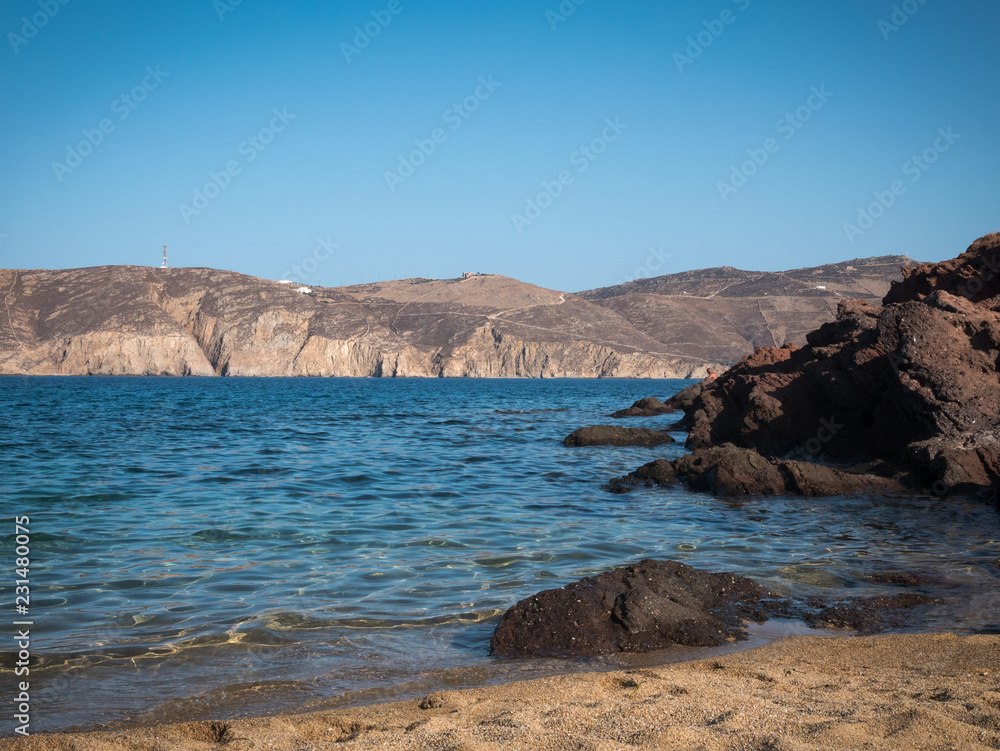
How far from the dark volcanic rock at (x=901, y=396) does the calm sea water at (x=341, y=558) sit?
2.91ft

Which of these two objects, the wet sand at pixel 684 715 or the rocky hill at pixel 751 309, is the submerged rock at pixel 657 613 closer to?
the wet sand at pixel 684 715

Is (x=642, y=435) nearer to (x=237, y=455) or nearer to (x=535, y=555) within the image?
(x=237, y=455)

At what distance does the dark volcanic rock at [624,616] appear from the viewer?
5504 millimetres

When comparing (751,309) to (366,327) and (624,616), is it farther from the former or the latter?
(624,616)

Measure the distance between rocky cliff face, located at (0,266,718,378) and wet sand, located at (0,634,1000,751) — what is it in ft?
384

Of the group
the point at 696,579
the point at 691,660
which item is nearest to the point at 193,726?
the point at 691,660

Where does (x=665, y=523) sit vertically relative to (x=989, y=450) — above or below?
below

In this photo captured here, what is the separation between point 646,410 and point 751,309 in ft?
422

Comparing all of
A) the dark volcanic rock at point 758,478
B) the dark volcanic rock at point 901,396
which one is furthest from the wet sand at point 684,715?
the dark volcanic rock at point 758,478

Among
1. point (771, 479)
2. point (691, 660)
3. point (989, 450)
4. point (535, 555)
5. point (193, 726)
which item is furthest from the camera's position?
point (771, 479)

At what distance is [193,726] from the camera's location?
4195mm

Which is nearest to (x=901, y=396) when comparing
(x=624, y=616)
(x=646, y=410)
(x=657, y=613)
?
(x=657, y=613)

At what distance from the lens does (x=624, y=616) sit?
226 inches

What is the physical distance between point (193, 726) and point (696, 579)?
13.6 feet
